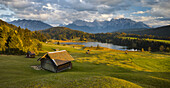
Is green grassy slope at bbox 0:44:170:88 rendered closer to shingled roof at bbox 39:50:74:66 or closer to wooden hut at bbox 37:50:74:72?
wooden hut at bbox 37:50:74:72

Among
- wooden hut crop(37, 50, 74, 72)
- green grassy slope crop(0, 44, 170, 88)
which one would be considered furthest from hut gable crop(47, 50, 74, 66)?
green grassy slope crop(0, 44, 170, 88)

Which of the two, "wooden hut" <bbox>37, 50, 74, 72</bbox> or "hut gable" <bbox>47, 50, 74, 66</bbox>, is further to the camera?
"hut gable" <bbox>47, 50, 74, 66</bbox>

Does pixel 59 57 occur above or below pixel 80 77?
above

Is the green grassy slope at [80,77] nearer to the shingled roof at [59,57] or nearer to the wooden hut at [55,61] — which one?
the wooden hut at [55,61]

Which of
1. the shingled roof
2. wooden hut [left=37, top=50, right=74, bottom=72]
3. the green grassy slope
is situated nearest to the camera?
the green grassy slope

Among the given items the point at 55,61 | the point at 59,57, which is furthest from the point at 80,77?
the point at 59,57

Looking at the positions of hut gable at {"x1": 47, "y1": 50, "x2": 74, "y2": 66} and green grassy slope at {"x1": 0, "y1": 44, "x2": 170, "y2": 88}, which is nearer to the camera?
green grassy slope at {"x1": 0, "y1": 44, "x2": 170, "y2": 88}

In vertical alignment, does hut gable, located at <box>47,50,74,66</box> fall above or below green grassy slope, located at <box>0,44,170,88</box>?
above

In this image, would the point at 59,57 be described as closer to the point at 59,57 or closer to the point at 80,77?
the point at 59,57

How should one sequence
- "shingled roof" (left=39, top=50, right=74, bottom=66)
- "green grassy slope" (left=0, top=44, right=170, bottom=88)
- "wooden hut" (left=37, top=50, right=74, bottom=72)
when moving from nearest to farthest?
"green grassy slope" (left=0, top=44, right=170, bottom=88)
"wooden hut" (left=37, top=50, right=74, bottom=72)
"shingled roof" (left=39, top=50, right=74, bottom=66)

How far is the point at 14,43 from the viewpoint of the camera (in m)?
58.7

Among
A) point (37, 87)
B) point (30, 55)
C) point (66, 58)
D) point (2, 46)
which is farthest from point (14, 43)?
point (37, 87)

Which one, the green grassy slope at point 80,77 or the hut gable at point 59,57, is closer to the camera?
the green grassy slope at point 80,77

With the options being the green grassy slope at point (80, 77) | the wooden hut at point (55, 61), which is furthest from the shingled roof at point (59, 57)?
the green grassy slope at point (80, 77)
